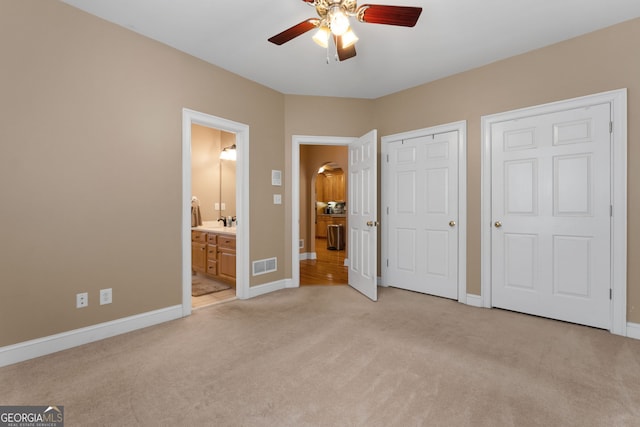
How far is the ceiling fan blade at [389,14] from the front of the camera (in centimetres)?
189

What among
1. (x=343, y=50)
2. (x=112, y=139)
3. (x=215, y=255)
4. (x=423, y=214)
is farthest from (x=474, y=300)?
(x=112, y=139)

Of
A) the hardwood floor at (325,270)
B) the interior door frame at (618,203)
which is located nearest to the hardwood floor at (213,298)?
the hardwood floor at (325,270)

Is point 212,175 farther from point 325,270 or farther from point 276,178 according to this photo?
point 325,270

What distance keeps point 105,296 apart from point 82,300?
0.16 m

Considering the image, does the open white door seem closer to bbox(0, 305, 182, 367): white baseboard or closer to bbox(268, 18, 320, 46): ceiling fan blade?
bbox(268, 18, 320, 46): ceiling fan blade

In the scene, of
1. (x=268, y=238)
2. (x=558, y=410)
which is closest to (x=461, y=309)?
(x=558, y=410)

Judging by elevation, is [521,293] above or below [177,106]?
below

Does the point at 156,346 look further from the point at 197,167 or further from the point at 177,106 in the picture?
the point at 197,167

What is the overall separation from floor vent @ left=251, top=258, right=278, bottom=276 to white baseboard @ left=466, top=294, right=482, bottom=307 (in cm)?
245

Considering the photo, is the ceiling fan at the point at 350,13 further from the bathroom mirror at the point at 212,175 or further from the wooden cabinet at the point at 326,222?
the wooden cabinet at the point at 326,222

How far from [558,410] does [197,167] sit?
5.33 meters

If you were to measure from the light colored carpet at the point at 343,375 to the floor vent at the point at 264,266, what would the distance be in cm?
91

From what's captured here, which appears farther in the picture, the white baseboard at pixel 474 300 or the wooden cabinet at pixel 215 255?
the wooden cabinet at pixel 215 255

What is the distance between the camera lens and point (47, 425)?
1596 millimetres
